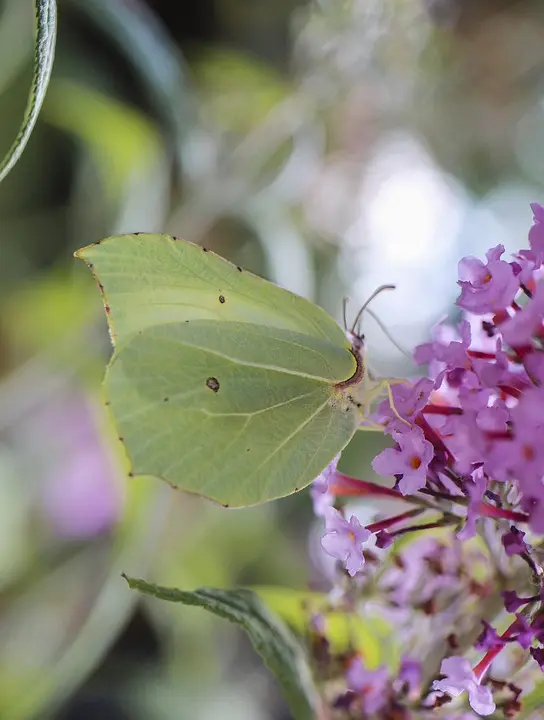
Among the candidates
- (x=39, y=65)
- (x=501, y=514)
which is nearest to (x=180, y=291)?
(x=39, y=65)

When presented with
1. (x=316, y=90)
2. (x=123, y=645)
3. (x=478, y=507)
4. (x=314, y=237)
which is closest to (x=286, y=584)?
(x=123, y=645)

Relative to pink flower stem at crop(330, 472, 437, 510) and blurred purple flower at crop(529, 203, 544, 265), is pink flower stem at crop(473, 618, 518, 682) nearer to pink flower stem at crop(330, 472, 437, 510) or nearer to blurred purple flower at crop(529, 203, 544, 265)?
pink flower stem at crop(330, 472, 437, 510)

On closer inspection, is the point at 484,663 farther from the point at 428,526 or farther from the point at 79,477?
the point at 79,477

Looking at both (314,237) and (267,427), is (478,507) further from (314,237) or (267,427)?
(314,237)

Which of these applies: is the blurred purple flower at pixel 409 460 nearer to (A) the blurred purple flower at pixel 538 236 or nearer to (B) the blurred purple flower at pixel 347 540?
(B) the blurred purple flower at pixel 347 540

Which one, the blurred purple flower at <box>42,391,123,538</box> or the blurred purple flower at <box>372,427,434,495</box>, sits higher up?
the blurred purple flower at <box>372,427,434,495</box>

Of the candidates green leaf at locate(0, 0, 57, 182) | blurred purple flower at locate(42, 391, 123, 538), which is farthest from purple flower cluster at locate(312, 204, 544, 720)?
blurred purple flower at locate(42, 391, 123, 538)

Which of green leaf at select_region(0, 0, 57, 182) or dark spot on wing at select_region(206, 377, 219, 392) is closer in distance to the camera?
green leaf at select_region(0, 0, 57, 182)
